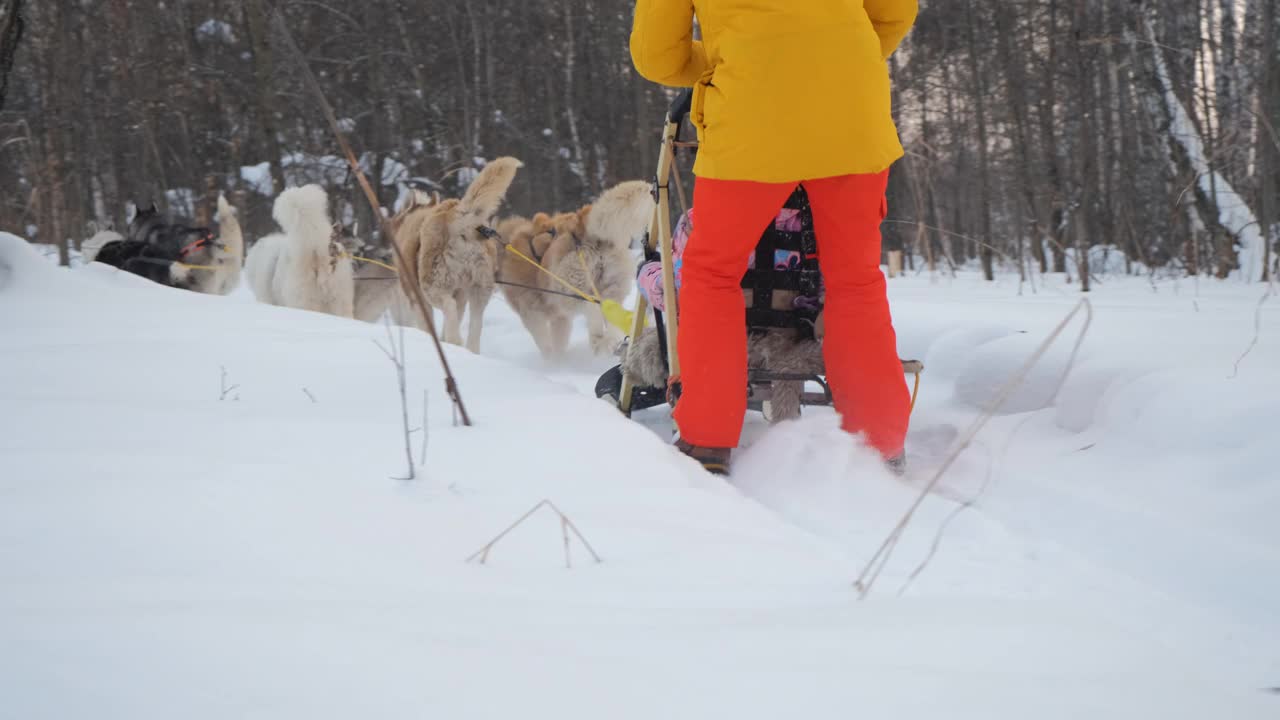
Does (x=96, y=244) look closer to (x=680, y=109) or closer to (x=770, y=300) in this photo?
(x=680, y=109)

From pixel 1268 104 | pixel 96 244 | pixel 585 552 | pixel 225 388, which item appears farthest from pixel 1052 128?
pixel 96 244

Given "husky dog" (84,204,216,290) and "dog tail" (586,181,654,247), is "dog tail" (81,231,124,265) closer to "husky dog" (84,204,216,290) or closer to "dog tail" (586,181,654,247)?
"husky dog" (84,204,216,290)

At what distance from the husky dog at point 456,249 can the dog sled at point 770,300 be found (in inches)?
126

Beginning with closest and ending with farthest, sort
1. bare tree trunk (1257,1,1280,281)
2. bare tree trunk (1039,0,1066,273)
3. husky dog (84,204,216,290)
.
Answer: bare tree trunk (1257,1,1280,281)
husky dog (84,204,216,290)
bare tree trunk (1039,0,1066,273)

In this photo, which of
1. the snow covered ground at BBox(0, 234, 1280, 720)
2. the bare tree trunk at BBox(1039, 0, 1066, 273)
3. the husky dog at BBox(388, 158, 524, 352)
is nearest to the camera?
the snow covered ground at BBox(0, 234, 1280, 720)

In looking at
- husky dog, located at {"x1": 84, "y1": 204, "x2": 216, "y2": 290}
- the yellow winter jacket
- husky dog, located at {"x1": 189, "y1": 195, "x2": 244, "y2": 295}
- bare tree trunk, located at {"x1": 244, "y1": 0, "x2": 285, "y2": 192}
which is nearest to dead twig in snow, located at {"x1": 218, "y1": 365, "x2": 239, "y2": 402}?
the yellow winter jacket

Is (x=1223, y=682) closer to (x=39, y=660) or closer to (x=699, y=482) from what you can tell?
(x=699, y=482)

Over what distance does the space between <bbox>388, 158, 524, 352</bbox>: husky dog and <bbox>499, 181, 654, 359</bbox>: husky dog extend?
0.88 feet

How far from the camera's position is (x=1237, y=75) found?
795 cm

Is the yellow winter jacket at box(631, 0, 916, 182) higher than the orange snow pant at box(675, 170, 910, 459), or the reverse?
the yellow winter jacket at box(631, 0, 916, 182)

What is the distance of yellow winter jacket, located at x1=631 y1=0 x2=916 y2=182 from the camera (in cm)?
212

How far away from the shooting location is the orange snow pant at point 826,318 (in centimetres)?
232

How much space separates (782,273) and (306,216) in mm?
4316

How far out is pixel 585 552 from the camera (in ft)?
4.14
